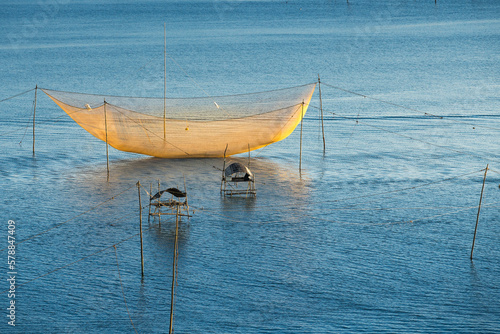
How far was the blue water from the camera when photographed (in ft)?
50.7

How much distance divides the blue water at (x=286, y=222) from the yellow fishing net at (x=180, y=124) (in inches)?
40.0

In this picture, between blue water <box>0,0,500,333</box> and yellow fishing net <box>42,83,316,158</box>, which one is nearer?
blue water <box>0,0,500,333</box>

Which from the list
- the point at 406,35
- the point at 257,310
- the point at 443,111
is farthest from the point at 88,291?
the point at 406,35

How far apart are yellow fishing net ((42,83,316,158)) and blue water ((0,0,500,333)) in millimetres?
1016

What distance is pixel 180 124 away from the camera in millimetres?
25812

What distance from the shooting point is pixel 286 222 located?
21.1 meters

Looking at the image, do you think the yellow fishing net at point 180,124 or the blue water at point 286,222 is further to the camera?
the yellow fishing net at point 180,124

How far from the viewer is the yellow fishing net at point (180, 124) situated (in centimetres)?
2564

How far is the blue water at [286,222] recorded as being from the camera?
15445 mm

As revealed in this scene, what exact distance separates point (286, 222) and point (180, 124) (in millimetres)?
7052

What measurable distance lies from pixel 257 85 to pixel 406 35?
4230cm

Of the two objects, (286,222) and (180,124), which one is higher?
(180,124)

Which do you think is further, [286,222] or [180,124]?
[180,124]

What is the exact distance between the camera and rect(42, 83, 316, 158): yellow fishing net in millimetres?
25641
